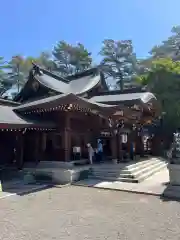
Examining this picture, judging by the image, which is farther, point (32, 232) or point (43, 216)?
point (43, 216)

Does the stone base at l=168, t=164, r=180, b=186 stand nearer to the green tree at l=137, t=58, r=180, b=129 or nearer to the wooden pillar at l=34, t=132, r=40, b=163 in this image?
the wooden pillar at l=34, t=132, r=40, b=163

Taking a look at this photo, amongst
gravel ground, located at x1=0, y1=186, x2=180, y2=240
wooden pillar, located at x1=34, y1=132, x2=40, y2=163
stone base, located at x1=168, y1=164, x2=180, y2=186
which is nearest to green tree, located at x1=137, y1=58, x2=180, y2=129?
wooden pillar, located at x1=34, y1=132, x2=40, y2=163

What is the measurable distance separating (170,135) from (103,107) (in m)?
14.7

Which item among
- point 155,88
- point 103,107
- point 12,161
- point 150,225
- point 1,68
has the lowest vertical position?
point 150,225

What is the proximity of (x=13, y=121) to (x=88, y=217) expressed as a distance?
7.09 metres

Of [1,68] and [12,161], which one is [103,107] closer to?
[12,161]

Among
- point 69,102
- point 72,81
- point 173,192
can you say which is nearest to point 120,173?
point 173,192

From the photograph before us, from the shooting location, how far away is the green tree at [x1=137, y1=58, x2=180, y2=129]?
23250 mm

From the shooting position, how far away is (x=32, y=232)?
18.0 ft

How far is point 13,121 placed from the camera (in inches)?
465

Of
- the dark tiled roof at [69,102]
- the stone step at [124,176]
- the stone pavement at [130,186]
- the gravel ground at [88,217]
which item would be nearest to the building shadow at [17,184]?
the gravel ground at [88,217]

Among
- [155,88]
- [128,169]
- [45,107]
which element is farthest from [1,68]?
[128,169]

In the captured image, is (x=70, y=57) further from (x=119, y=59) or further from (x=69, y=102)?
(x=69, y=102)

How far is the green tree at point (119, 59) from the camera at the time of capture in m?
45.4
